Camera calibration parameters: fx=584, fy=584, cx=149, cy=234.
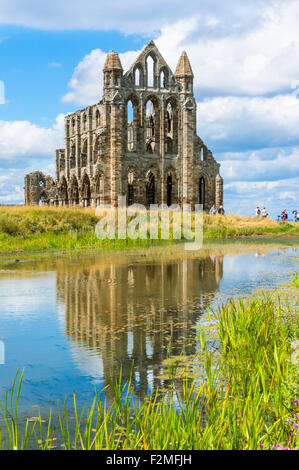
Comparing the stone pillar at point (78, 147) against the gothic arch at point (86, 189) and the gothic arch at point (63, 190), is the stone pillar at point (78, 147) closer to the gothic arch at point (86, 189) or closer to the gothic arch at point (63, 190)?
the gothic arch at point (86, 189)

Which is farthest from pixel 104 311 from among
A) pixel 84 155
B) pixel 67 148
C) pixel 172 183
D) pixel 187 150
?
pixel 67 148

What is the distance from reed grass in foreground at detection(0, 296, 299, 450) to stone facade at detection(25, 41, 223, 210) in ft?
144

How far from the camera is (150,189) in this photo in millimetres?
56062

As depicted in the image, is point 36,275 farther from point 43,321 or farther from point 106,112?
point 106,112

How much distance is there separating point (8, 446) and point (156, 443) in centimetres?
168

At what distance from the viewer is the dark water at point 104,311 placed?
24.3 feet

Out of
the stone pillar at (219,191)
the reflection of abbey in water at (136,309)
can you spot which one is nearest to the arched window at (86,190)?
the stone pillar at (219,191)

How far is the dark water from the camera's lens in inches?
292

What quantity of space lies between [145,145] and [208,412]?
4885cm

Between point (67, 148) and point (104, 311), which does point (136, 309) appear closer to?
point (104, 311)

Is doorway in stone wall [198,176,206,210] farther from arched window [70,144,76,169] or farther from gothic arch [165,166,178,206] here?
arched window [70,144,76,169]

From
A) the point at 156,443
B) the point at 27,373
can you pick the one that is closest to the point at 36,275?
the point at 27,373

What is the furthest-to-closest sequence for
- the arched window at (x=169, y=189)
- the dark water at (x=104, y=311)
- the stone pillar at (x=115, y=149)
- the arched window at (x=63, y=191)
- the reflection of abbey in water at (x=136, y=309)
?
the arched window at (x=63, y=191), the arched window at (x=169, y=189), the stone pillar at (x=115, y=149), the reflection of abbey in water at (x=136, y=309), the dark water at (x=104, y=311)

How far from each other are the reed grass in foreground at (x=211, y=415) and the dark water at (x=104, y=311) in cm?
64
